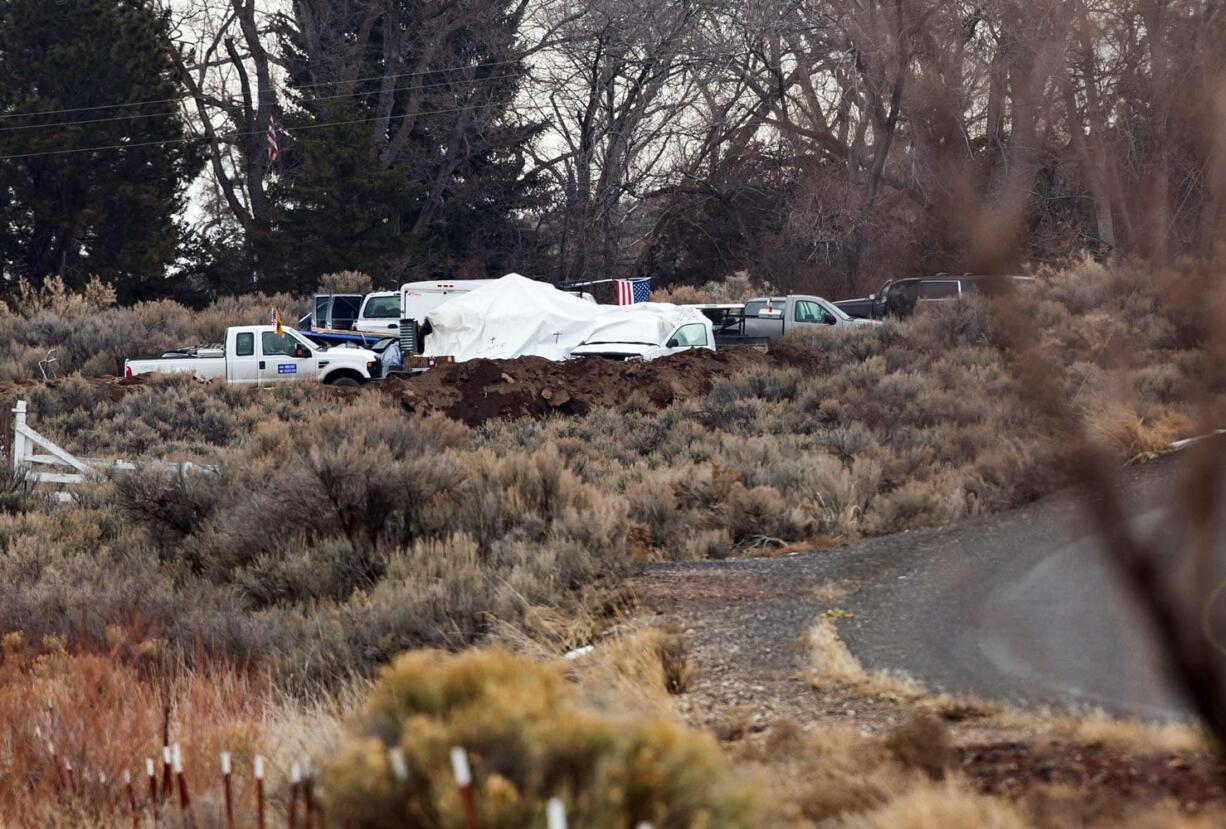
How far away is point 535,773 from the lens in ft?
12.2

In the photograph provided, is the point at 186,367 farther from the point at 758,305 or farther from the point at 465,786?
the point at 465,786

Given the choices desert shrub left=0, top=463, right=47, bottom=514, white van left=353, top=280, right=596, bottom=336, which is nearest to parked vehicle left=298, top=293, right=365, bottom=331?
white van left=353, top=280, right=596, bottom=336

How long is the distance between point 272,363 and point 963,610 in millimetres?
21389

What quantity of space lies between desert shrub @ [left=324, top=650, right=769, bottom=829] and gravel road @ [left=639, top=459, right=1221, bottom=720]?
2.34 meters

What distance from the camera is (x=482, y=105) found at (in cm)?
5278

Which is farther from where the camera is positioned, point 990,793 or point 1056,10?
point 990,793

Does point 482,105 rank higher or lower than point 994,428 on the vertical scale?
higher

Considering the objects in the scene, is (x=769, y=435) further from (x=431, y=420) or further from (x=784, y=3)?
(x=784, y=3)

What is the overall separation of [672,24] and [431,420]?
32361 mm

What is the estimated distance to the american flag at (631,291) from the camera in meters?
39.3

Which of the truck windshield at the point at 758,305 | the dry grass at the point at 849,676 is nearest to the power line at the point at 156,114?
the truck windshield at the point at 758,305

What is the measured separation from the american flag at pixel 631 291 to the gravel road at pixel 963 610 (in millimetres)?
28190

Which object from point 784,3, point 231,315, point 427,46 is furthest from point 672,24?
point 231,315

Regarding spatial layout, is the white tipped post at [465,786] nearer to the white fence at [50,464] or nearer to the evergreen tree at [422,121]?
the white fence at [50,464]
